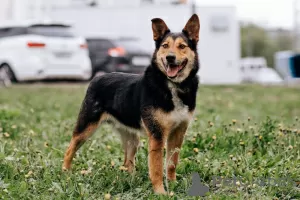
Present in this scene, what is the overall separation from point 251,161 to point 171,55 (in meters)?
1.56

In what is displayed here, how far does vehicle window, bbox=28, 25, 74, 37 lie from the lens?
18.3 meters

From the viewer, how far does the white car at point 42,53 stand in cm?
1794

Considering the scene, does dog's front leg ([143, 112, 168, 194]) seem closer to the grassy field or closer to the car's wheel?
the grassy field

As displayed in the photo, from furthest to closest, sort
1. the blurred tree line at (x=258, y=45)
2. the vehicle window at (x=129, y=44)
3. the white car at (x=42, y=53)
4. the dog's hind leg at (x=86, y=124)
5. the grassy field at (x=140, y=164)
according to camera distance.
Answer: the blurred tree line at (x=258, y=45) < the vehicle window at (x=129, y=44) < the white car at (x=42, y=53) < the dog's hind leg at (x=86, y=124) < the grassy field at (x=140, y=164)

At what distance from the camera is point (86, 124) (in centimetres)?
589

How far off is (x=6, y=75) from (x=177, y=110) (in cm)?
1440

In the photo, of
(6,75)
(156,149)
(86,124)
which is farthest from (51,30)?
(156,149)

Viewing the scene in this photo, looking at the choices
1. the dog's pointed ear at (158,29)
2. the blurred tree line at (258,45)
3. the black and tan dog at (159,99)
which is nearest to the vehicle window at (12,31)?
the black and tan dog at (159,99)

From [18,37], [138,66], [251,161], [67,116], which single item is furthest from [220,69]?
[251,161]

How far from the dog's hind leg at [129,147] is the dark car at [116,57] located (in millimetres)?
14495

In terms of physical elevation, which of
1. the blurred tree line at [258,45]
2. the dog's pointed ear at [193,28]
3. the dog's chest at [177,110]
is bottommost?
the blurred tree line at [258,45]

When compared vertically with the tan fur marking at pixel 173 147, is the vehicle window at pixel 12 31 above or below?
below

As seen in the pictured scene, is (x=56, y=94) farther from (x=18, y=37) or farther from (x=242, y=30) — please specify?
(x=242, y=30)

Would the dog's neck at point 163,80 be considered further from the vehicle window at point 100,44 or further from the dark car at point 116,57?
the vehicle window at point 100,44
